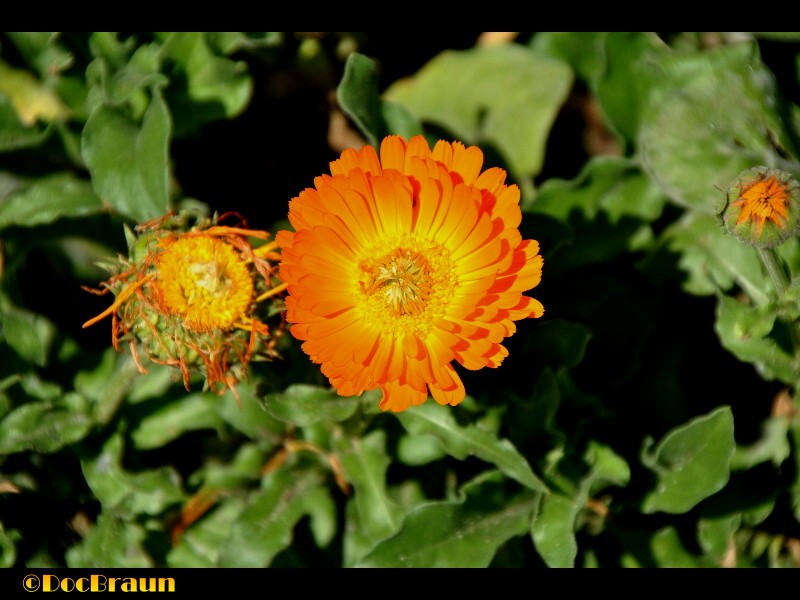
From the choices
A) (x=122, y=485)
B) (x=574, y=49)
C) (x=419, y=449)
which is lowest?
(x=122, y=485)

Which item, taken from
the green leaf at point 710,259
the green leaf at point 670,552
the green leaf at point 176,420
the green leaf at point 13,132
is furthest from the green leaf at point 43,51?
the green leaf at point 670,552

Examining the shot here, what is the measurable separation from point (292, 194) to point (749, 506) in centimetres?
265

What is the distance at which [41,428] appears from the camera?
3375mm

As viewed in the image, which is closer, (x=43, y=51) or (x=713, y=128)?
(x=713, y=128)

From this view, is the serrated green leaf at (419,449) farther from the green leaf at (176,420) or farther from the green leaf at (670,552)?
the green leaf at (670,552)

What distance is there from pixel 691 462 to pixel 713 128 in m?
1.50

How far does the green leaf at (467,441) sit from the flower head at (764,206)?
1.17m

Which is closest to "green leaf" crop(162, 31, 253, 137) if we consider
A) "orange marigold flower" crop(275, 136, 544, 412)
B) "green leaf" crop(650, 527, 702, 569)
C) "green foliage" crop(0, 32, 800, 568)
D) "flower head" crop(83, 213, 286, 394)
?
"green foliage" crop(0, 32, 800, 568)

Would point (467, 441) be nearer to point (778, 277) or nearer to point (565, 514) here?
point (565, 514)

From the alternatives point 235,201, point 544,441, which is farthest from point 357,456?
point 235,201

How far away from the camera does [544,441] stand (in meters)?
3.69

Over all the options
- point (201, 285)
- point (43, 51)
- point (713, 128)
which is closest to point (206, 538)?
point (201, 285)

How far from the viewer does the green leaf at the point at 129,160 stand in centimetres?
351

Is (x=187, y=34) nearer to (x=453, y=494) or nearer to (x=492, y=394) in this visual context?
(x=492, y=394)
